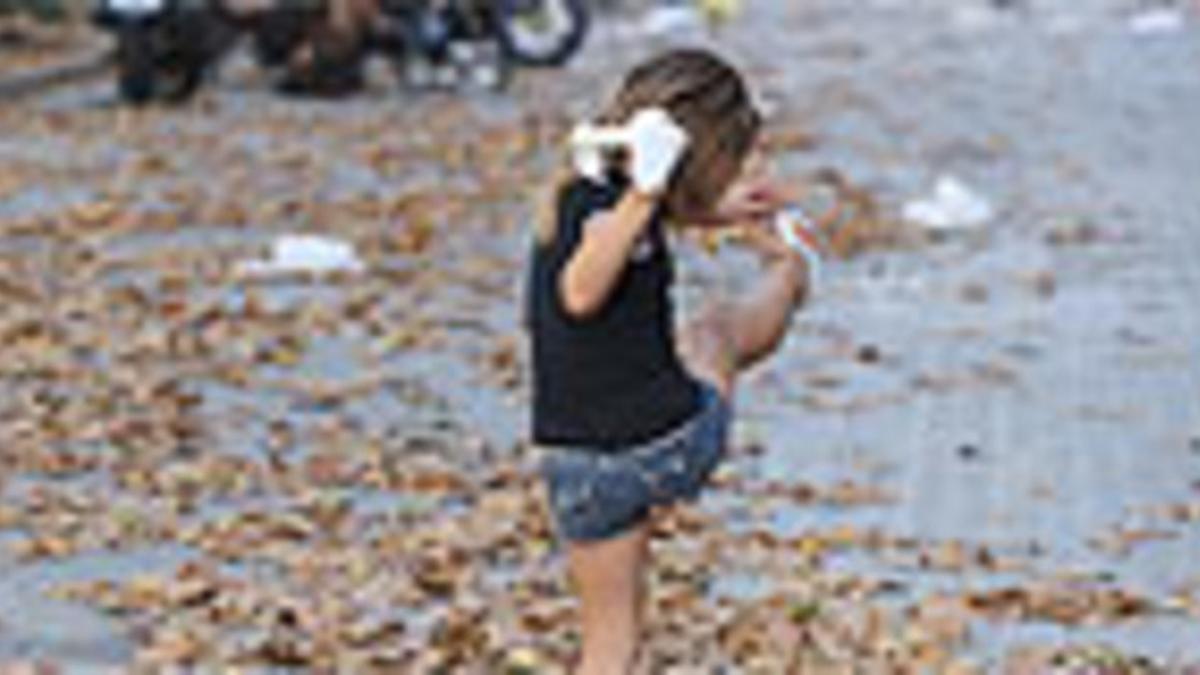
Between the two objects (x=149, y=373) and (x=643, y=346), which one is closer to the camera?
(x=643, y=346)

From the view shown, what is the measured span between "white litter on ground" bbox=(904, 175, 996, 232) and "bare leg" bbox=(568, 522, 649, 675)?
13.2 m

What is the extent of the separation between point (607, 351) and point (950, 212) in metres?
13.6

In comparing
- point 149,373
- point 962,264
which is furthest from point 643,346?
point 962,264

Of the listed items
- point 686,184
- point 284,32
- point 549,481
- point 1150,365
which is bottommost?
point 1150,365

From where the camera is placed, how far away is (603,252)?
6.62 metres

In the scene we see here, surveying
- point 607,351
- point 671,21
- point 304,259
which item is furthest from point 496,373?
point 671,21

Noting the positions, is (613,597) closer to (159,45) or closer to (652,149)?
(652,149)

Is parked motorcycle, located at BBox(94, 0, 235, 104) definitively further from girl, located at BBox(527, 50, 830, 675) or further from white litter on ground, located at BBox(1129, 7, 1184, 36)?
girl, located at BBox(527, 50, 830, 675)

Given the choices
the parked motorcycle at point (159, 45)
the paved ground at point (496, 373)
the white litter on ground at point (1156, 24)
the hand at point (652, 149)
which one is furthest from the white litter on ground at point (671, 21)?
the hand at point (652, 149)

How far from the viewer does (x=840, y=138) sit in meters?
25.8

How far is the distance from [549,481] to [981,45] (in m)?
30.1

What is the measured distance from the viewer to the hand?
655cm

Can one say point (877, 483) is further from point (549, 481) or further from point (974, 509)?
point (549, 481)

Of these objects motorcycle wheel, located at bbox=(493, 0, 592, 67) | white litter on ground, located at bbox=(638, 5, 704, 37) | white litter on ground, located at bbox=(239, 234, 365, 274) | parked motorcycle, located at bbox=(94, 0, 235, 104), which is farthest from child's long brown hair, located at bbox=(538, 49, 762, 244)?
white litter on ground, located at bbox=(638, 5, 704, 37)
